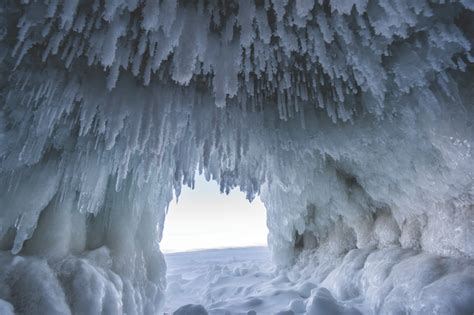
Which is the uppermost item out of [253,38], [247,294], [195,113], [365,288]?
[253,38]

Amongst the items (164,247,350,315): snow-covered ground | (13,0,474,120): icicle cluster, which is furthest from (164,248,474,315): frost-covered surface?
(13,0,474,120): icicle cluster

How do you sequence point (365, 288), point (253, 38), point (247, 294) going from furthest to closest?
point (247, 294)
point (365, 288)
point (253, 38)

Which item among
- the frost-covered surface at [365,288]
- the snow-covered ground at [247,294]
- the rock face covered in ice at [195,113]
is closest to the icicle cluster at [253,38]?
the rock face covered in ice at [195,113]

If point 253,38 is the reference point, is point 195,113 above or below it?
below

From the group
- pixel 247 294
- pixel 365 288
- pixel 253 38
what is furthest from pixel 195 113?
pixel 247 294

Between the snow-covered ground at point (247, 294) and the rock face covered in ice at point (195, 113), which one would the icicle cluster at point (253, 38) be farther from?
the snow-covered ground at point (247, 294)

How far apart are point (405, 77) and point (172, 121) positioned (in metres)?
2.73

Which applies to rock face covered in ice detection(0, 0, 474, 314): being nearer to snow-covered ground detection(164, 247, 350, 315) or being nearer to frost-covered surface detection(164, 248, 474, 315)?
frost-covered surface detection(164, 248, 474, 315)

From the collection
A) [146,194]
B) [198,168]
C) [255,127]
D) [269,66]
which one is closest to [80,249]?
[146,194]

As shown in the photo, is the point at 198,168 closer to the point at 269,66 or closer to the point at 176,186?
the point at 176,186

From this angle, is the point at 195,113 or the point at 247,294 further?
the point at 247,294

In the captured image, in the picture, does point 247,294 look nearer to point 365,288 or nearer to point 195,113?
point 365,288

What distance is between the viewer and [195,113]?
4.04 metres

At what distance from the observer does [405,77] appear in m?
3.37
